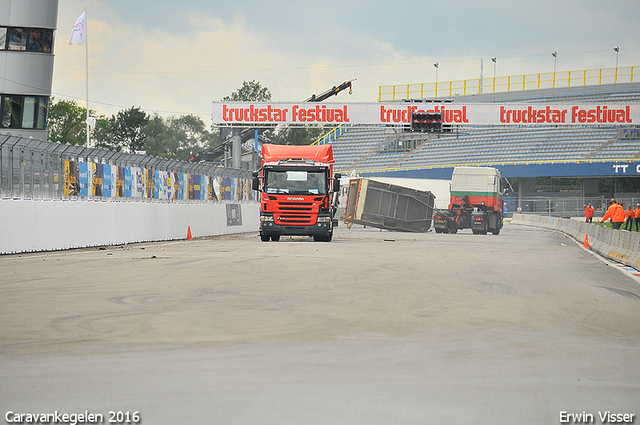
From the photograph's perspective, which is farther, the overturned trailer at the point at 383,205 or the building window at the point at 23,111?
the building window at the point at 23,111

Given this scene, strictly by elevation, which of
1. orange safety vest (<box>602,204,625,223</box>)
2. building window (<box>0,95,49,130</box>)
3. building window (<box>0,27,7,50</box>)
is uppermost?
building window (<box>0,27,7,50</box>)

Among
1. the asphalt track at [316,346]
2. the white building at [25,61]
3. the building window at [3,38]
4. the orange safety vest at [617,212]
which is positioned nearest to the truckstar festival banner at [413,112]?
the white building at [25,61]

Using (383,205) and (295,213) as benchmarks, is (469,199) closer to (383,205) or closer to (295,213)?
(383,205)

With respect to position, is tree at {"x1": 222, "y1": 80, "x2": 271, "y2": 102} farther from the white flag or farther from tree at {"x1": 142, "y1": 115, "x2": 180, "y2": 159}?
the white flag

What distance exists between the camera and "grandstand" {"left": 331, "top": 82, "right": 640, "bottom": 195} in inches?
2761

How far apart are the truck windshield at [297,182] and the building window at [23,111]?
2158cm

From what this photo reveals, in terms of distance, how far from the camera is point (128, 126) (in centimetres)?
12338

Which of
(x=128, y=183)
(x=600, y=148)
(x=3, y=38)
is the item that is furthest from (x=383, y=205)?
(x=600, y=148)

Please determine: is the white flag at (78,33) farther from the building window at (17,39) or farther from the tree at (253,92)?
the tree at (253,92)

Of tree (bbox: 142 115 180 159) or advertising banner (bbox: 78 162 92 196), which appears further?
tree (bbox: 142 115 180 159)

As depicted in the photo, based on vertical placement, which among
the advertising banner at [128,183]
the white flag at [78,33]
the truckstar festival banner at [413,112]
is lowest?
the advertising banner at [128,183]

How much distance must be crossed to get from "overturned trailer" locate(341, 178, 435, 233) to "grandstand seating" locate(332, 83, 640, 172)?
27.4 metres

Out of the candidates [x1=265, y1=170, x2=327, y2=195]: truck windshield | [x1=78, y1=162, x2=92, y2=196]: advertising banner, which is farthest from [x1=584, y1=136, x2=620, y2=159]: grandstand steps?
[x1=78, y1=162, x2=92, y2=196]: advertising banner

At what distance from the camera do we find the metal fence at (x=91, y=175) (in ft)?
67.7
